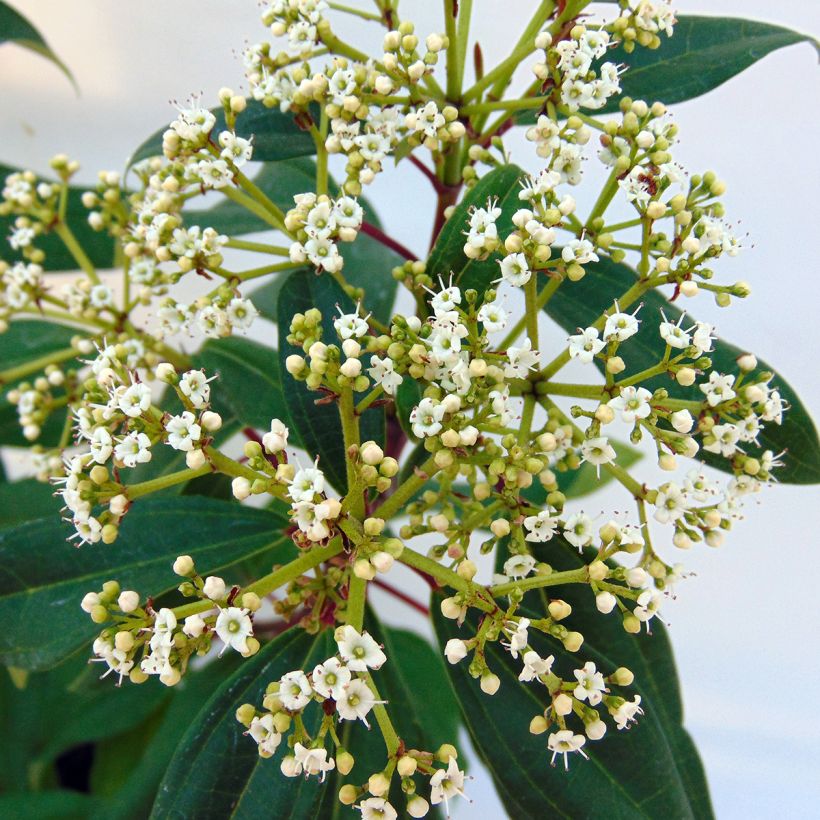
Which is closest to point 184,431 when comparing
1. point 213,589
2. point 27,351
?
point 213,589

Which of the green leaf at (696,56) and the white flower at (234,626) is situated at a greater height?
the green leaf at (696,56)

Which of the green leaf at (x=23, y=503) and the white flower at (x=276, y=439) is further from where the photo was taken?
the green leaf at (x=23, y=503)

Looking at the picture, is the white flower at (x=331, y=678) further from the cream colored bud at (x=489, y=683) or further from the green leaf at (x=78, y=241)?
the green leaf at (x=78, y=241)

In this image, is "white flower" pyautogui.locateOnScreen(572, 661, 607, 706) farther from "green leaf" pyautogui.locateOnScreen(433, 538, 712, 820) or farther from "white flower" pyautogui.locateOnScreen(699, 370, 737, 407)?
→ "white flower" pyautogui.locateOnScreen(699, 370, 737, 407)

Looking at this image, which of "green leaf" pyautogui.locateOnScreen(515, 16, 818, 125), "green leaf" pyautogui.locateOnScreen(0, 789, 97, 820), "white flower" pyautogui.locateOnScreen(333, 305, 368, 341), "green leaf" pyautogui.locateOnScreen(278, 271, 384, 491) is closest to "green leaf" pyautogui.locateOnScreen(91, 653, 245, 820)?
"green leaf" pyautogui.locateOnScreen(0, 789, 97, 820)

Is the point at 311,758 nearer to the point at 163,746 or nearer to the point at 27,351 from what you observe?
the point at 163,746

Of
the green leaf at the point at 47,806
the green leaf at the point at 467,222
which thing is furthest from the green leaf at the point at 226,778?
the green leaf at the point at 47,806

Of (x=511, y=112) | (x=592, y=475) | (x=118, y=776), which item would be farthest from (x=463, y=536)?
(x=118, y=776)
